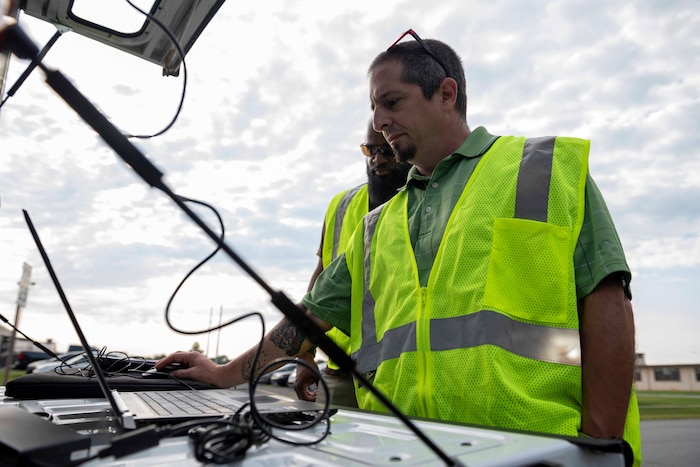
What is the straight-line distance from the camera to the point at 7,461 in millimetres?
647

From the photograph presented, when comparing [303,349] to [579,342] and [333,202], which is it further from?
[333,202]

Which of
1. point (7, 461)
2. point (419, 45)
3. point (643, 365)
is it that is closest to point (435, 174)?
point (419, 45)

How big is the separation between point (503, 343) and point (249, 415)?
0.86m

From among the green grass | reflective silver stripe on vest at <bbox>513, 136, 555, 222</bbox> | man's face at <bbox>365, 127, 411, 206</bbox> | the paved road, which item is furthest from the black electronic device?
the green grass

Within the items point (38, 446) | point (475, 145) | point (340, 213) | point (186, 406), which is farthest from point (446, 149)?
point (38, 446)

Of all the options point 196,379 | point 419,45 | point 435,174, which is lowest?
point 196,379

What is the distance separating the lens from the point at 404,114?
2.21 m

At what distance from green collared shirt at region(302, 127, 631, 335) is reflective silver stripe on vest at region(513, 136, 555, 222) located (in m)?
0.13

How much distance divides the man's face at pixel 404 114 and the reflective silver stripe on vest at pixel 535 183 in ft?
1.78

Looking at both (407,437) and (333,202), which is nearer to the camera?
(407,437)

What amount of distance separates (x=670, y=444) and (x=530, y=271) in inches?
271

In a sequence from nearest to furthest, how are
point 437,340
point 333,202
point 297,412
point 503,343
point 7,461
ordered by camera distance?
point 7,461, point 297,412, point 503,343, point 437,340, point 333,202

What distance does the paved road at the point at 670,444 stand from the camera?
554 cm

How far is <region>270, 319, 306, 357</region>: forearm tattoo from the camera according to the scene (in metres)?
2.15
